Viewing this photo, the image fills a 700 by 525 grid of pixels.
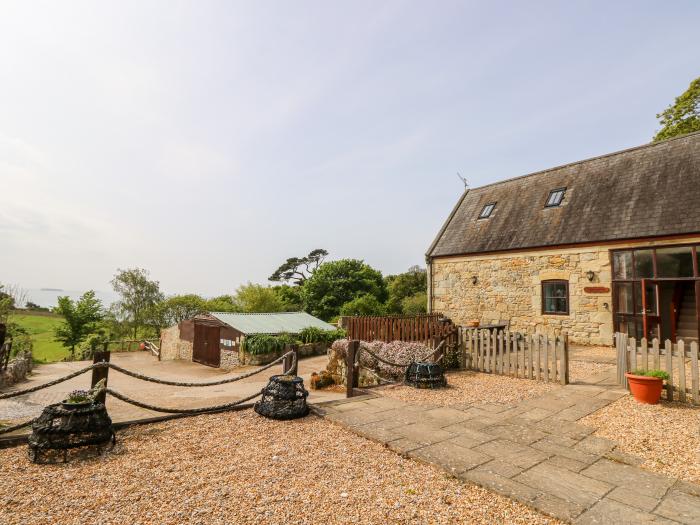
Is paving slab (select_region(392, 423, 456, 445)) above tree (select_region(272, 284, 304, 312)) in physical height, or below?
below

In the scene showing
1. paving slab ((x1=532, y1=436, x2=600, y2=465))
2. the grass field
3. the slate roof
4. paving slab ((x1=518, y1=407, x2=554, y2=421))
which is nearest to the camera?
paving slab ((x1=532, y1=436, x2=600, y2=465))

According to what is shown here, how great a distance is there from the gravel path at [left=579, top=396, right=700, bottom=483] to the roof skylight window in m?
12.4

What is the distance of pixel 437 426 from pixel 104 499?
404 cm

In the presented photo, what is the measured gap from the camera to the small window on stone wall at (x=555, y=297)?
1396cm

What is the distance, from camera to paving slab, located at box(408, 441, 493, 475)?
403 centimetres

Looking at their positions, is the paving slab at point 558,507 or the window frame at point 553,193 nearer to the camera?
the paving slab at point 558,507

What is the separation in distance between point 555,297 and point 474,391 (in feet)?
28.6

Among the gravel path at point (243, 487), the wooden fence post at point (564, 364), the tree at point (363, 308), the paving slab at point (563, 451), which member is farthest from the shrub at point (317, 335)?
the paving slab at point (563, 451)

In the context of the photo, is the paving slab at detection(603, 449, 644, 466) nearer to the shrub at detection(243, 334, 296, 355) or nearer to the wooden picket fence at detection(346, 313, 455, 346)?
the wooden picket fence at detection(346, 313, 455, 346)

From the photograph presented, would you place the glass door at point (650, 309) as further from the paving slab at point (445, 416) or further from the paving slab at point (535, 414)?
the paving slab at point (445, 416)

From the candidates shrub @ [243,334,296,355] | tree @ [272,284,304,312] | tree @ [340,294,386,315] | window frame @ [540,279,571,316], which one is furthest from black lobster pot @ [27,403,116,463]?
tree @ [272,284,304,312]

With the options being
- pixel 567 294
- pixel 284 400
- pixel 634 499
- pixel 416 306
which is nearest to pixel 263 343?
pixel 416 306

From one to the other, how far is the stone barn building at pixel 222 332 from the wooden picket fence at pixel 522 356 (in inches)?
467

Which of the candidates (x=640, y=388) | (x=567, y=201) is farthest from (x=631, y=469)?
(x=567, y=201)
